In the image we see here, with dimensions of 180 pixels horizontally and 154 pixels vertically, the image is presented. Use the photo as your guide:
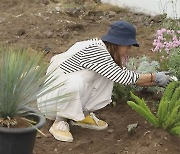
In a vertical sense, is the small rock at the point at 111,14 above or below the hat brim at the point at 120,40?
below

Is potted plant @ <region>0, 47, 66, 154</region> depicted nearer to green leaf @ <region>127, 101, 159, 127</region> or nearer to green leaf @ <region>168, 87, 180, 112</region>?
green leaf @ <region>127, 101, 159, 127</region>

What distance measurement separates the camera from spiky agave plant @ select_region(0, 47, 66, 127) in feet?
13.6

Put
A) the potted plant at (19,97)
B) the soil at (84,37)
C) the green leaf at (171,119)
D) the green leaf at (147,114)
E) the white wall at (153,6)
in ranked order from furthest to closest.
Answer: the white wall at (153,6)
the soil at (84,37)
the green leaf at (147,114)
the green leaf at (171,119)
the potted plant at (19,97)

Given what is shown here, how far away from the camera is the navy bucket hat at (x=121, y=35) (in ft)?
15.9

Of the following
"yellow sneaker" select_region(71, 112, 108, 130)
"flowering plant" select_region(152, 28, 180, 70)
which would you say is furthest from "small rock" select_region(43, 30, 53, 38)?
"yellow sneaker" select_region(71, 112, 108, 130)

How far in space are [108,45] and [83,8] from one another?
4.54m

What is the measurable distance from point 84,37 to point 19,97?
402 cm

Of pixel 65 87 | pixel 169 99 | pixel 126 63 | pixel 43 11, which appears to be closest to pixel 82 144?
pixel 65 87

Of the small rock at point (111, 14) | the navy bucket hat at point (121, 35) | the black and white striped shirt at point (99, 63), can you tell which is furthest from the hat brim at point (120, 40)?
the small rock at point (111, 14)

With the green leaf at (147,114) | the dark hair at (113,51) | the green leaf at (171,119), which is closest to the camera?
the green leaf at (171,119)

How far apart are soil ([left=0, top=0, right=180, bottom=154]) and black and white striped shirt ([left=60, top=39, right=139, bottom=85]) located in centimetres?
46

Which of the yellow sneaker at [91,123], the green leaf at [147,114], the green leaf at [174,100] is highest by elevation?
the green leaf at [174,100]

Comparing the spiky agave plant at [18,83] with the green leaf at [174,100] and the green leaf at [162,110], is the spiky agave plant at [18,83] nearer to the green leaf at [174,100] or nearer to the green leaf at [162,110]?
the green leaf at [162,110]

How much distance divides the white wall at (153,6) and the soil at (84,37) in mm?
121
